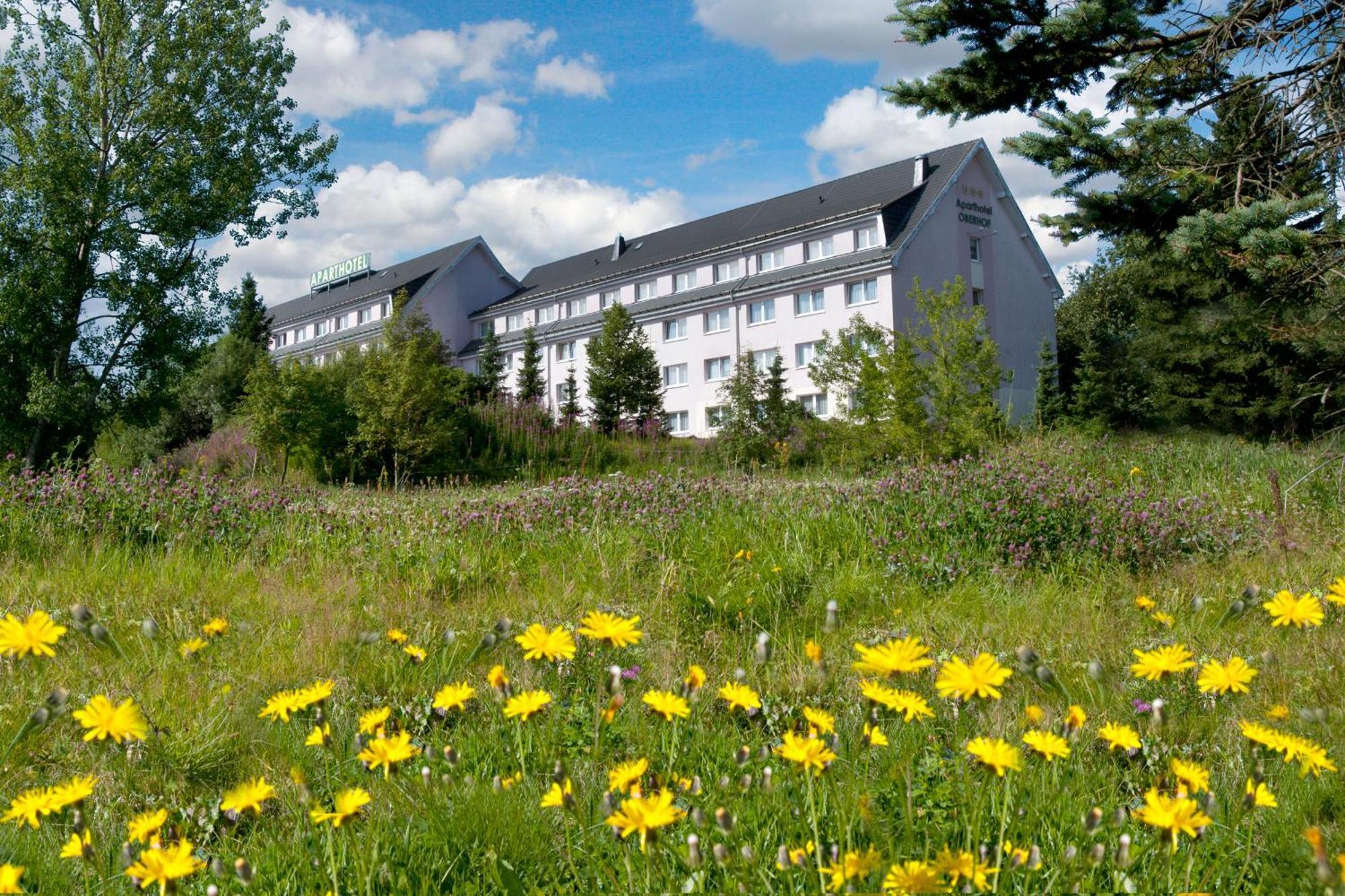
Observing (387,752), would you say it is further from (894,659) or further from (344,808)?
(894,659)

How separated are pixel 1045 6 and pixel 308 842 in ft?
21.0

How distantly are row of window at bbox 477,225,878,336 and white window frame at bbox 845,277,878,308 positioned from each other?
194mm

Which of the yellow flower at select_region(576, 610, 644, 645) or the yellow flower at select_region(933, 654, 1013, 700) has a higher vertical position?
the yellow flower at select_region(576, 610, 644, 645)

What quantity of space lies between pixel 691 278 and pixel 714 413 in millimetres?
14591

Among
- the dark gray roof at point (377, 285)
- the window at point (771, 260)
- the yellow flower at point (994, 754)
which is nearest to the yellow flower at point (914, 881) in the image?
A: the yellow flower at point (994, 754)

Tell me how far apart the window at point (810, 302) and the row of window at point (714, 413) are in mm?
3041

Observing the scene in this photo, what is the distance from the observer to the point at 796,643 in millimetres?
4258

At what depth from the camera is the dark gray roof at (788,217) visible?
33.2 metres

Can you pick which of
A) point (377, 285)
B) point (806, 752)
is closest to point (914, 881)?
point (806, 752)

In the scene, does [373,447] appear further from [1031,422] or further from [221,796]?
[221,796]

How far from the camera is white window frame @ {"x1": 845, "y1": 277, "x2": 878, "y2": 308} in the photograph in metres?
31.9

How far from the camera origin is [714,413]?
2586 cm

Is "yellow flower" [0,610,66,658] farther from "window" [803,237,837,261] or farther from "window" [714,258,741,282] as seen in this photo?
"window" [714,258,741,282]

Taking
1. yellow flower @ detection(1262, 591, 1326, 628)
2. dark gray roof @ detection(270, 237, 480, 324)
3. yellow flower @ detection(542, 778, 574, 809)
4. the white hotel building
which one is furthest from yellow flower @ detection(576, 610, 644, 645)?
dark gray roof @ detection(270, 237, 480, 324)
